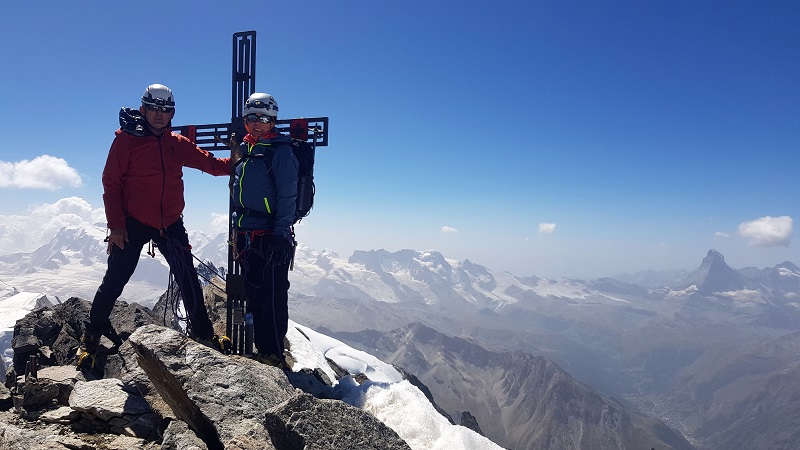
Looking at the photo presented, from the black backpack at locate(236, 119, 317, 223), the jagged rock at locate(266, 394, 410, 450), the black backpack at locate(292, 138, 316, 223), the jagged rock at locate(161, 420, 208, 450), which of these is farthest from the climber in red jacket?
the jagged rock at locate(266, 394, 410, 450)

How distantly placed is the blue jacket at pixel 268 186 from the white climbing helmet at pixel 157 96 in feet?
5.73

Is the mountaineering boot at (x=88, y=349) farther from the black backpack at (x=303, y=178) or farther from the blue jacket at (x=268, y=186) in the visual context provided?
the black backpack at (x=303, y=178)

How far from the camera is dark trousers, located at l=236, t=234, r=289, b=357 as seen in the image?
29.0ft

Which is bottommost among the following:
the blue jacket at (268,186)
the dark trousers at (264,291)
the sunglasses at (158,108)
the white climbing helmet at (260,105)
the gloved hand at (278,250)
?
the dark trousers at (264,291)

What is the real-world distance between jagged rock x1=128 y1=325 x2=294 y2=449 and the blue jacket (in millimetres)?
2766

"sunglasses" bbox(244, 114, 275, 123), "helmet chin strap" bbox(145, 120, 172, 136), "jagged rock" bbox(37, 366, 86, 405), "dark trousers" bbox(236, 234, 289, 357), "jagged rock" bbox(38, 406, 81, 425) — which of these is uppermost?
"sunglasses" bbox(244, 114, 275, 123)

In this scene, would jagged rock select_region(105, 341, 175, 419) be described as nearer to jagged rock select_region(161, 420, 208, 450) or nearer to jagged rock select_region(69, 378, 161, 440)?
jagged rock select_region(69, 378, 161, 440)

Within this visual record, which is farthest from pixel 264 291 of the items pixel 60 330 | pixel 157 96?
pixel 60 330

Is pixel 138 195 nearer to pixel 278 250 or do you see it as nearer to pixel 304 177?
pixel 278 250

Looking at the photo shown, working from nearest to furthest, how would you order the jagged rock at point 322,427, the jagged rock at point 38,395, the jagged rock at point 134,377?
the jagged rock at point 322,427, the jagged rock at point 134,377, the jagged rock at point 38,395

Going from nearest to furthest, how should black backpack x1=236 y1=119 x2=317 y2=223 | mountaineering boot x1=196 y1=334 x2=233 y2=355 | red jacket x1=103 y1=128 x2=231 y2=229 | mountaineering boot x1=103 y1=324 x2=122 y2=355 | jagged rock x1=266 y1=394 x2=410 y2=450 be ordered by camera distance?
jagged rock x1=266 y1=394 x2=410 y2=450
red jacket x1=103 y1=128 x2=231 y2=229
mountaineering boot x1=103 y1=324 x2=122 y2=355
black backpack x1=236 y1=119 x2=317 y2=223
mountaineering boot x1=196 y1=334 x2=233 y2=355

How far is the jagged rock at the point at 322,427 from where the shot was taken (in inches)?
180

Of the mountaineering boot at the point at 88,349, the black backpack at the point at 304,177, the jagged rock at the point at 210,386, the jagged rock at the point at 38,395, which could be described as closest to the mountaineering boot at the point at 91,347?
the mountaineering boot at the point at 88,349

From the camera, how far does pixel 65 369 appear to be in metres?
7.87
